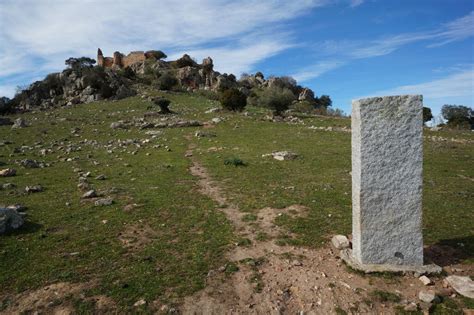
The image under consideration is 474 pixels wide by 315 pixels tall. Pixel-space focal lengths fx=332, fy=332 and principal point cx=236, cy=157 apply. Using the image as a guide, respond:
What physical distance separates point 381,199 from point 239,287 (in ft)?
11.7

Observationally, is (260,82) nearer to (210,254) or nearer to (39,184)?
(39,184)

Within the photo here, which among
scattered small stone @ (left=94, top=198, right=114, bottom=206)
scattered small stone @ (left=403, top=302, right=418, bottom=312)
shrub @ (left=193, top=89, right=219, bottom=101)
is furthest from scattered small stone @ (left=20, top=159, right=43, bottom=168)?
shrub @ (left=193, top=89, right=219, bottom=101)

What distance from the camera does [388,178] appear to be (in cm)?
715

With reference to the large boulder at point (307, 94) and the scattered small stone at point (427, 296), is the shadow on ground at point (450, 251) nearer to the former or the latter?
the scattered small stone at point (427, 296)

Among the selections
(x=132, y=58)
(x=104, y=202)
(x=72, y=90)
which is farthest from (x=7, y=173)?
(x=132, y=58)

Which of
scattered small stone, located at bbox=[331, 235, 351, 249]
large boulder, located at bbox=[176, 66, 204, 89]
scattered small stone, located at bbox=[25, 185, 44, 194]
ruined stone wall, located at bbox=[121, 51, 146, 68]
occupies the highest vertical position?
ruined stone wall, located at bbox=[121, 51, 146, 68]

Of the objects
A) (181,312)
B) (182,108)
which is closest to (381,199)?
(181,312)

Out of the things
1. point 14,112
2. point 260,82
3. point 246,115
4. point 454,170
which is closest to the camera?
point 454,170

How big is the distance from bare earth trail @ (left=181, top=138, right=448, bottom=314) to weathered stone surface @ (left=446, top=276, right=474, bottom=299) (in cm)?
26

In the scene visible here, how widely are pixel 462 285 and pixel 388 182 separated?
238 centimetres

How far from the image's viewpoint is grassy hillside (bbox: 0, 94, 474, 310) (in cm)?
743

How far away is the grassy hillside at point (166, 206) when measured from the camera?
7.43 metres

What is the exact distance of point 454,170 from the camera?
55.7 ft

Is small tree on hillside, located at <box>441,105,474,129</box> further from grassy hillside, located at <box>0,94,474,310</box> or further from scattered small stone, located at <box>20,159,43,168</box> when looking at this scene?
scattered small stone, located at <box>20,159,43,168</box>
